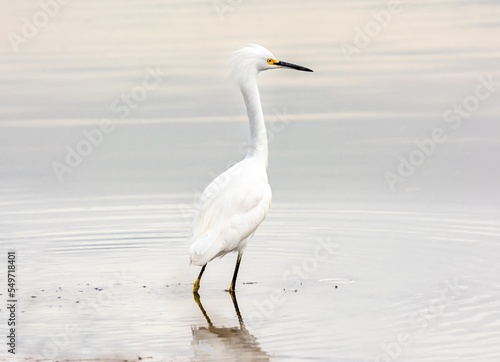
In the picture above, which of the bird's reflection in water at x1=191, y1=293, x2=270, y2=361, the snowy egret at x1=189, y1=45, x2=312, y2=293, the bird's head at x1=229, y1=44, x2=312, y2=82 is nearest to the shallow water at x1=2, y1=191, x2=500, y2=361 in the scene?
the bird's reflection in water at x1=191, y1=293, x2=270, y2=361

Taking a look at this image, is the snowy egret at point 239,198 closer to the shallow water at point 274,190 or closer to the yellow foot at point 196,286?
the yellow foot at point 196,286

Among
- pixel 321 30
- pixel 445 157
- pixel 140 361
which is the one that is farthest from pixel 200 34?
pixel 140 361

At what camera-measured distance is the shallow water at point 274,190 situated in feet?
26.4

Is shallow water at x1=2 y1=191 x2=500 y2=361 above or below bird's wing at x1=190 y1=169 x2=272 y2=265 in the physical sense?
below

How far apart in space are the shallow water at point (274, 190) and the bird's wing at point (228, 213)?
0.39 m

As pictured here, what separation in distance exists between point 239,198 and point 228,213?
176 mm

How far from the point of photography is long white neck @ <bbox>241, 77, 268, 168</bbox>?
1009 centimetres

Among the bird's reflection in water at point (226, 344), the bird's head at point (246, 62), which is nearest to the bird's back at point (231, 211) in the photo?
the bird's head at point (246, 62)

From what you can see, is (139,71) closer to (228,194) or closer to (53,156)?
(53,156)

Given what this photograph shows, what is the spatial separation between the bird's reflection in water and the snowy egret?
0.91 meters

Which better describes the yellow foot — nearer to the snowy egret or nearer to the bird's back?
the snowy egret

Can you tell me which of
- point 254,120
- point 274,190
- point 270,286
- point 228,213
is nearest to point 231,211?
point 228,213

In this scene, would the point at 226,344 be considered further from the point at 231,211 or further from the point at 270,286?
the point at 231,211

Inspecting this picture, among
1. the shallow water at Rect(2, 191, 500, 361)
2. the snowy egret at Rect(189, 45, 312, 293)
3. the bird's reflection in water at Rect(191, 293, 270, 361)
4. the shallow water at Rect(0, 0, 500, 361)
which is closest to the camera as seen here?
the bird's reflection in water at Rect(191, 293, 270, 361)
